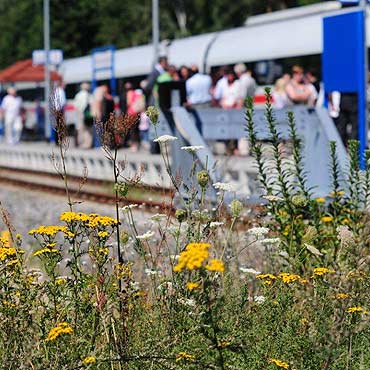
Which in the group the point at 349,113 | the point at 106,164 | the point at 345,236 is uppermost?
the point at 345,236

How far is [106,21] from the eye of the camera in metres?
75.1

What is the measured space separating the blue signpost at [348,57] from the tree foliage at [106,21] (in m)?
53.4

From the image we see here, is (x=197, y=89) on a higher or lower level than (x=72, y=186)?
higher

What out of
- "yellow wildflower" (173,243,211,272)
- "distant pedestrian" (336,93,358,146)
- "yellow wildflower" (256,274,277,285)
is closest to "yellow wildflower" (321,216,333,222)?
"yellow wildflower" (256,274,277,285)

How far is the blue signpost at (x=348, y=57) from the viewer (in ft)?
45.9

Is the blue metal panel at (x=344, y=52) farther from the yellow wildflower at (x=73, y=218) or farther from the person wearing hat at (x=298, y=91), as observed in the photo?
the yellow wildflower at (x=73, y=218)

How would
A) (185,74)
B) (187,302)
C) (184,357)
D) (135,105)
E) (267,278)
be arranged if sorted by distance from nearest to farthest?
(184,357) < (187,302) < (267,278) < (185,74) < (135,105)

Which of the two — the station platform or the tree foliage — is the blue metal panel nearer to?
the station platform

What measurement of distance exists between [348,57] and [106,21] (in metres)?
61.8

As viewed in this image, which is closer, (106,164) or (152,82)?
(106,164)

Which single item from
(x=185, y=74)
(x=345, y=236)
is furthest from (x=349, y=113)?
(x=345, y=236)

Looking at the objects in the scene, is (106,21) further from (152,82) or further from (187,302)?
(187,302)

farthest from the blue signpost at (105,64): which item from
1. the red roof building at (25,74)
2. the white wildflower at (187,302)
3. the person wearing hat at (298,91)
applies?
the white wildflower at (187,302)

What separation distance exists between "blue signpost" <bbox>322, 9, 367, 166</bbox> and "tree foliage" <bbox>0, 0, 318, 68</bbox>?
175ft
